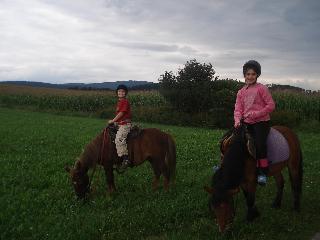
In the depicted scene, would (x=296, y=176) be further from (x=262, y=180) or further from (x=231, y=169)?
(x=231, y=169)

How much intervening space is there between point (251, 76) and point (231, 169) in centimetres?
179

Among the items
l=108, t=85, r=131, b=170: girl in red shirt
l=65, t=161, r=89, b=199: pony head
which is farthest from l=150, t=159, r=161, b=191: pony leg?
l=65, t=161, r=89, b=199: pony head

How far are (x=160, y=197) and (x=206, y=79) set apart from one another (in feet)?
87.4

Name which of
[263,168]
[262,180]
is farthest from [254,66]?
[262,180]

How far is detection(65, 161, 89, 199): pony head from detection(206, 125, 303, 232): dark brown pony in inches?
122

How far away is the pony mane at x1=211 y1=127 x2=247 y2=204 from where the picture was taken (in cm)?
653

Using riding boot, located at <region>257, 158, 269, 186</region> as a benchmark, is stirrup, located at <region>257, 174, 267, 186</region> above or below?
below

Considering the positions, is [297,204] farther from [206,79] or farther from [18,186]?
[206,79]

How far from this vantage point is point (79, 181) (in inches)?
343

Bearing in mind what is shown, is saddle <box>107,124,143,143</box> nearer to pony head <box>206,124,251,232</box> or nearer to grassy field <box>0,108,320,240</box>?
grassy field <box>0,108,320,240</box>

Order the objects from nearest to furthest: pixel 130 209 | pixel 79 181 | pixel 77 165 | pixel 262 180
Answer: pixel 262 180 < pixel 130 209 < pixel 79 181 < pixel 77 165

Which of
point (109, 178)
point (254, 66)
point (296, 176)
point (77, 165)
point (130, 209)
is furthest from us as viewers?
point (109, 178)

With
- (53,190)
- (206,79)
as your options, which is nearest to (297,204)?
(53,190)

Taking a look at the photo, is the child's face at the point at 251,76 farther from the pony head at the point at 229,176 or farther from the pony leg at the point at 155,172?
the pony leg at the point at 155,172
